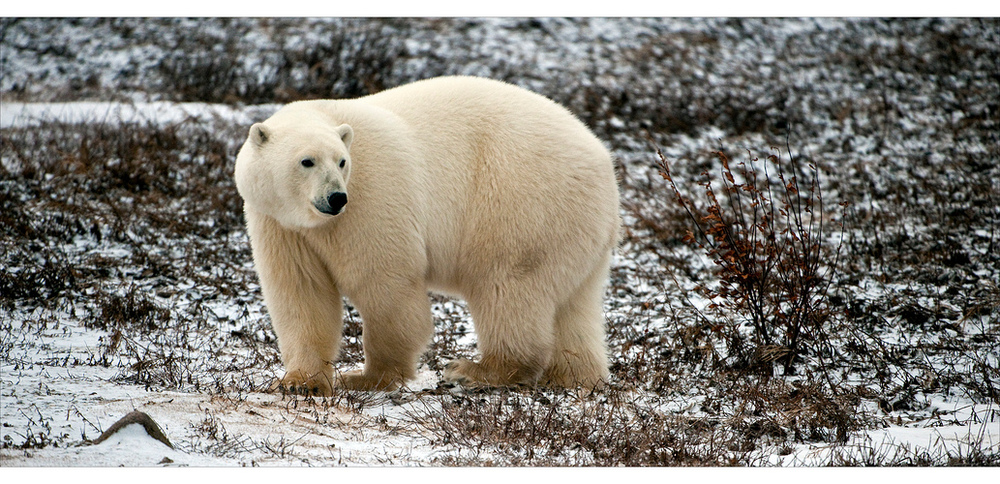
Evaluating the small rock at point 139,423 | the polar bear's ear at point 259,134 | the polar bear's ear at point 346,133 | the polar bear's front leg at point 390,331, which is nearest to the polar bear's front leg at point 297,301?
the polar bear's front leg at point 390,331

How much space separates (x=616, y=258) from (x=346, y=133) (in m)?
3.90

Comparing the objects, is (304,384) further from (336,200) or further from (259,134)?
(259,134)

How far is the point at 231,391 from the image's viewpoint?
14.0ft

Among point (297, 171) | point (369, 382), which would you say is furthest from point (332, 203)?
point (369, 382)

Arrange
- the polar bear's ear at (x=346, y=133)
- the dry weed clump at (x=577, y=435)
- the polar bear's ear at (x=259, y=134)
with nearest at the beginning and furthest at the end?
the dry weed clump at (x=577, y=435)
the polar bear's ear at (x=259, y=134)
the polar bear's ear at (x=346, y=133)

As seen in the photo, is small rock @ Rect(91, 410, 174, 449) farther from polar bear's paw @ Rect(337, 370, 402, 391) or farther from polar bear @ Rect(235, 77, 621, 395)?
polar bear's paw @ Rect(337, 370, 402, 391)

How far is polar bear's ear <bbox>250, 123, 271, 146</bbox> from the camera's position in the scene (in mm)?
3988

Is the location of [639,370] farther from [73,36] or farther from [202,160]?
[73,36]

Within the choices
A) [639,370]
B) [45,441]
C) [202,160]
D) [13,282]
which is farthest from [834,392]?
[202,160]

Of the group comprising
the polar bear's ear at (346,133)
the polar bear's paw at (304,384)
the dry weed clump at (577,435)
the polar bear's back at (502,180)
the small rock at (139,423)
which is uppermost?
the polar bear's ear at (346,133)

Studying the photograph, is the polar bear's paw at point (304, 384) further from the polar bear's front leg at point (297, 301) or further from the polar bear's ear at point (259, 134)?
the polar bear's ear at point (259, 134)

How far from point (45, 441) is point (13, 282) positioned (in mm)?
2784

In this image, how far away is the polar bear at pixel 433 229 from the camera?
13.8ft

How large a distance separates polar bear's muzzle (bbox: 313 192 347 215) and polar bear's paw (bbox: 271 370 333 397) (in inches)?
38.4
